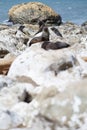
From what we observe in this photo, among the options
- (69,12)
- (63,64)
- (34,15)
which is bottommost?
(69,12)

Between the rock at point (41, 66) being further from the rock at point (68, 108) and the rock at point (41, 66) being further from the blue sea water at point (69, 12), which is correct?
the blue sea water at point (69, 12)

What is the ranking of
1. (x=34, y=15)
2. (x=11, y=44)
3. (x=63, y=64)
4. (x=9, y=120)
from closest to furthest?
1. (x=9, y=120)
2. (x=63, y=64)
3. (x=11, y=44)
4. (x=34, y=15)

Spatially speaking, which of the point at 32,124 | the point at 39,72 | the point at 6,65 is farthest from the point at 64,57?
the point at 32,124

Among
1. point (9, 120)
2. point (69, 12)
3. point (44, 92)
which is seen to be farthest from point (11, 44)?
point (69, 12)

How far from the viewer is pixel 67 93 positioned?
3961 mm

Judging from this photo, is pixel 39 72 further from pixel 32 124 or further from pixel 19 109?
pixel 32 124

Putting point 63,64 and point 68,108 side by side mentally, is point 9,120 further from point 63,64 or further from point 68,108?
point 63,64

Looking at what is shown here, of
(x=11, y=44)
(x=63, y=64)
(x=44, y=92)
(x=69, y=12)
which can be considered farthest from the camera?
(x=69, y=12)

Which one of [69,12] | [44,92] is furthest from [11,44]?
[69,12]

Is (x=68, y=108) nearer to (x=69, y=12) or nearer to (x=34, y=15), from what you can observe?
(x=34, y=15)

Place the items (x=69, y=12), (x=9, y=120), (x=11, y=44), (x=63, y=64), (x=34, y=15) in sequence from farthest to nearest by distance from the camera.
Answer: (x=69, y=12), (x=34, y=15), (x=11, y=44), (x=63, y=64), (x=9, y=120)

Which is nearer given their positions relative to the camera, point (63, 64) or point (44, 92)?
point (44, 92)

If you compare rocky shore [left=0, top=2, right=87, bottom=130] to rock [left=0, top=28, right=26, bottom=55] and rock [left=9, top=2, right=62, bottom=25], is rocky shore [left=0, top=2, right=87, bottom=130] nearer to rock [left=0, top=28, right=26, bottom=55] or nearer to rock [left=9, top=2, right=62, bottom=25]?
rock [left=0, top=28, right=26, bottom=55]

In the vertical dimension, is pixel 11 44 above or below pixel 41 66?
below
